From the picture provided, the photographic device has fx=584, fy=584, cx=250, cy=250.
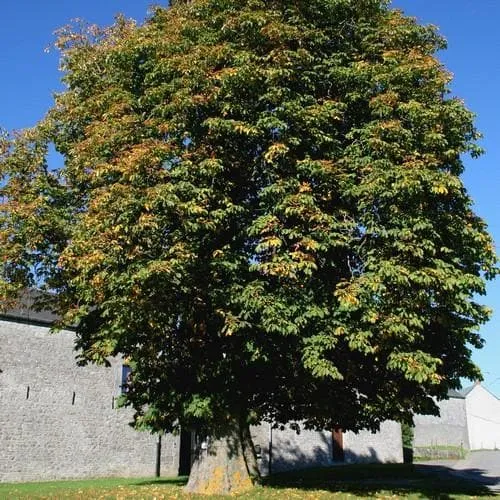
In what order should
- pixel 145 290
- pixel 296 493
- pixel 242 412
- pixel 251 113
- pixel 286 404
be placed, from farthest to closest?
1. pixel 286 404
2. pixel 242 412
3. pixel 296 493
4. pixel 251 113
5. pixel 145 290

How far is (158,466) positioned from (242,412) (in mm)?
14611

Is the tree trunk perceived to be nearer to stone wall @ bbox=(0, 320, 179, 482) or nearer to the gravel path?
the gravel path

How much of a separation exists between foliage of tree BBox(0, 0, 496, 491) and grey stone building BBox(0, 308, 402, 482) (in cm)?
950

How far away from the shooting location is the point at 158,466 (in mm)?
27500

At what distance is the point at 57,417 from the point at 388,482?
528 inches

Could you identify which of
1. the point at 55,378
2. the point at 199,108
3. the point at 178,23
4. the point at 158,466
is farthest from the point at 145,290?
the point at 158,466

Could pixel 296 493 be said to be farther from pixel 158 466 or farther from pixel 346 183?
pixel 158 466

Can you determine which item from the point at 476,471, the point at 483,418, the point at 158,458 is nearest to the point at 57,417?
the point at 158,458

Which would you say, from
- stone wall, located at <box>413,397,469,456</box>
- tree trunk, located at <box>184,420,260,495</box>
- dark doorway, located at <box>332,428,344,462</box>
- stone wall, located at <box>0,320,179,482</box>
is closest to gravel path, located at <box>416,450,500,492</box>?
dark doorway, located at <box>332,428,344,462</box>

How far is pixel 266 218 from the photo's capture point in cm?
1208

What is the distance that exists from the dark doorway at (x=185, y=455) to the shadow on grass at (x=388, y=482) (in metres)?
5.70

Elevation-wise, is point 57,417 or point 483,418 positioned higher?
point 483,418

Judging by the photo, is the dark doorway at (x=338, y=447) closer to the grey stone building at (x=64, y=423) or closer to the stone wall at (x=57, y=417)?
the grey stone building at (x=64, y=423)

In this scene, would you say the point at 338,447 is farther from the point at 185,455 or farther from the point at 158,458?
the point at 158,458
